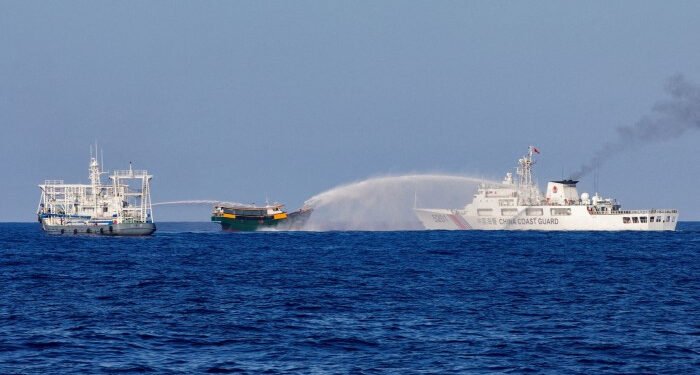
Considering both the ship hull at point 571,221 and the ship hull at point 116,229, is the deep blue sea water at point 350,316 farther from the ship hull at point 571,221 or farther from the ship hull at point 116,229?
the ship hull at point 571,221

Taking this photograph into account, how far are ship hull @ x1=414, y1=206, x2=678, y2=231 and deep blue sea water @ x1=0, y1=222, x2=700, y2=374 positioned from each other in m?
77.5

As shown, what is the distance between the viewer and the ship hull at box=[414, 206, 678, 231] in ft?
518

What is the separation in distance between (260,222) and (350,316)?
369ft

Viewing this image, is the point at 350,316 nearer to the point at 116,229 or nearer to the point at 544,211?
the point at 116,229

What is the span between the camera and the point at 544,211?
Answer: 161875 millimetres

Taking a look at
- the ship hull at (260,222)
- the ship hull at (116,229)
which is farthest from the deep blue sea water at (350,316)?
the ship hull at (260,222)

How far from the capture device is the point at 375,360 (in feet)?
106

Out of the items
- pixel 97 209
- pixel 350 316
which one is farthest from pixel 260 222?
pixel 350 316

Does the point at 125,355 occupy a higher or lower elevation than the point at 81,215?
lower

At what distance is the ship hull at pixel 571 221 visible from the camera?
158 meters

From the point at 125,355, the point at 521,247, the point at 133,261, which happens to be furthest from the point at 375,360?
the point at 521,247

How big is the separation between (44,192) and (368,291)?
89051mm

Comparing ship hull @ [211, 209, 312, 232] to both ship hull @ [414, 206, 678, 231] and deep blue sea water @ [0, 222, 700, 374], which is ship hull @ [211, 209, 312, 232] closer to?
ship hull @ [414, 206, 678, 231]

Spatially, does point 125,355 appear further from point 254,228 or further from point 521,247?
point 254,228
